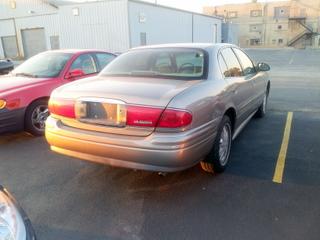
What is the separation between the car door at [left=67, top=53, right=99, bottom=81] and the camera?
5.75 metres

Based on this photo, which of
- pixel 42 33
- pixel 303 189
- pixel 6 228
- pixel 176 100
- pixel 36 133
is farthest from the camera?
pixel 42 33

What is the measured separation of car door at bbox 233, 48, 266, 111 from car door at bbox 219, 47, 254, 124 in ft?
0.51

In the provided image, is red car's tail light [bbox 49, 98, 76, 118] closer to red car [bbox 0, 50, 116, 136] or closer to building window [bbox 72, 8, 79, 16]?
red car [bbox 0, 50, 116, 136]

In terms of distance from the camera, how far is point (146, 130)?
113 inches

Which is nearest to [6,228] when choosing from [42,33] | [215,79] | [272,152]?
[215,79]

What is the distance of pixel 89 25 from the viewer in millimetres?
20922

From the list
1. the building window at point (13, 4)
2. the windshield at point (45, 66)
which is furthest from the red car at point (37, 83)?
the building window at point (13, 4)

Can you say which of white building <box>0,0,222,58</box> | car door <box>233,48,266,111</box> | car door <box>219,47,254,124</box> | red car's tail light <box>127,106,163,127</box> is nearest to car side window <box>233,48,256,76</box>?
car door <box>233,48,266,111</box>

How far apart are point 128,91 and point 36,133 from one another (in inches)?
111

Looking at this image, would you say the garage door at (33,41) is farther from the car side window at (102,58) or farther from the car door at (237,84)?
the car door at (237,84)

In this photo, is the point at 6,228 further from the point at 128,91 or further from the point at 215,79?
the point at 215,79

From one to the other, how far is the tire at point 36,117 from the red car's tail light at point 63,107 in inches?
71.3

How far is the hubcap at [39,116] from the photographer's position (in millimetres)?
5133

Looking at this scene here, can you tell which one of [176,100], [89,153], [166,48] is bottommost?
[89,153]
